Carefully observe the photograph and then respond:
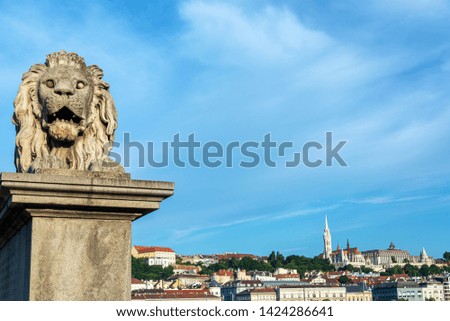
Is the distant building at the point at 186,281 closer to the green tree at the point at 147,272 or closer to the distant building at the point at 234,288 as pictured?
the distant building at the point at 234,288

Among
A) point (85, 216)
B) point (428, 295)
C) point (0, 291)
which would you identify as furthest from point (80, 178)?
point (428, 295)

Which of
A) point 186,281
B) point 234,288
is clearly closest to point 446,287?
point 234,288

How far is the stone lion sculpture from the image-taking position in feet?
18.8

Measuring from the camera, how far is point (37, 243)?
4.98 m

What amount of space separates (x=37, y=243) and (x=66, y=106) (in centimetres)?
123

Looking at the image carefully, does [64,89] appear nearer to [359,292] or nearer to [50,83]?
[50,83]

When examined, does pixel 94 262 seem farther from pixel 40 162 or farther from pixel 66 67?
pixel 66 67

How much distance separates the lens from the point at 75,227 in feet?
16.8

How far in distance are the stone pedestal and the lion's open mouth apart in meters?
0.63

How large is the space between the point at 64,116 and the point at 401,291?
16449 cm

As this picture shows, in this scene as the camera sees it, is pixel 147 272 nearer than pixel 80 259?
No

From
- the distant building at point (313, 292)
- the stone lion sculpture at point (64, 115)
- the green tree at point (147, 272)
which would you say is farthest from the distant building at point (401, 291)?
the stone lion sculpture at point (64, 115)

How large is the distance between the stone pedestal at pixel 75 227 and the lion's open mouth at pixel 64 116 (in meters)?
0.63

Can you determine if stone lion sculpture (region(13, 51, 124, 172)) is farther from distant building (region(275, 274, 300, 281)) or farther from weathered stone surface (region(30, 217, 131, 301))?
distant building (region(275, 274, 300, 281))
